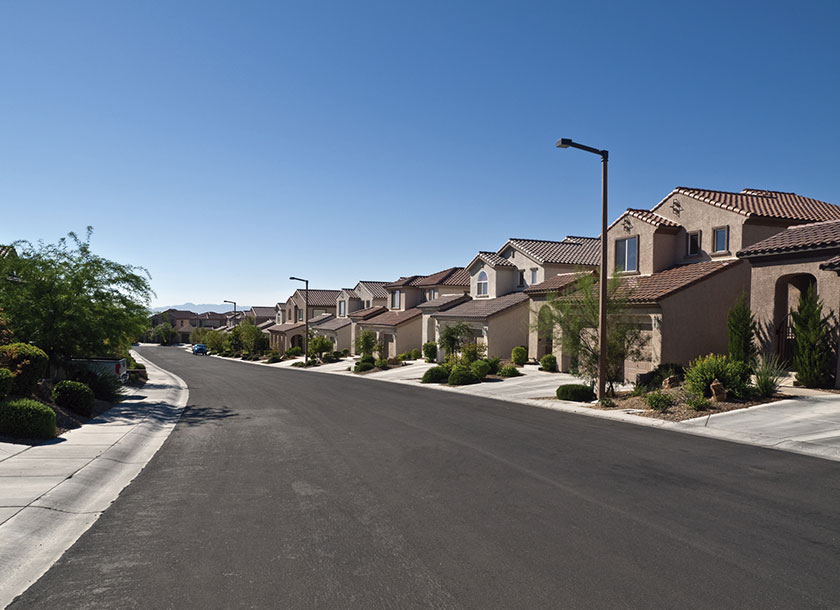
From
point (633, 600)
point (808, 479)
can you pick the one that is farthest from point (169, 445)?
point (808, 479)

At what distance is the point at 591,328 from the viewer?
2128 centimetres

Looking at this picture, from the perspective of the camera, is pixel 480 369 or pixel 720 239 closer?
pixel 720 239

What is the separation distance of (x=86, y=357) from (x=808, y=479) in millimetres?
21917

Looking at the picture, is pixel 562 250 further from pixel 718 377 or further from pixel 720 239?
pixel 718 377

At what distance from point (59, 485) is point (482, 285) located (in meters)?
36.2

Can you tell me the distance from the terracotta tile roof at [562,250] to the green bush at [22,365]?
96.3 ft

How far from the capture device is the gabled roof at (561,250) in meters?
38.3

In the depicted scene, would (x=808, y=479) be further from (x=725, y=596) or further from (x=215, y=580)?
(x=215, y=580)

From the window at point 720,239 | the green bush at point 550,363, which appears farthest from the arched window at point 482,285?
the window at point 720,239

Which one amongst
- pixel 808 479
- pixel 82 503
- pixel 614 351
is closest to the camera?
pixel 82 503

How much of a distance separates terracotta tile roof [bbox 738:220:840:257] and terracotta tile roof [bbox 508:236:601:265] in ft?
54.0

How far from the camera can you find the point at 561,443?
12562mm

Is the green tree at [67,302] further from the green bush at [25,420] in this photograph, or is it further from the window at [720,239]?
the window at [720,239]


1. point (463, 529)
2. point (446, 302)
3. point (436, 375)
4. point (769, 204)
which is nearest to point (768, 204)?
point (769, 204)
